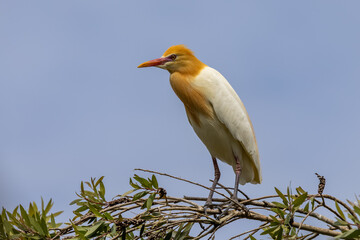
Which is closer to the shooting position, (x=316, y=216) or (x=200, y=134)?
(x=316, y=216)

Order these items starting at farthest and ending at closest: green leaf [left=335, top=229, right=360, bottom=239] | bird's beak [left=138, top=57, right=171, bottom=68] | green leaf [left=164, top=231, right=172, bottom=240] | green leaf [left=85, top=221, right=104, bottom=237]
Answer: bird's beak [left=138, top=57, right=171, bottom=68], green leaf [left=164, top=231, right=172, bottom=240], green leaf [left=85, top=221, right=104, bottom=237], green leaf [left=335, top=229, right=360, bottom=239]

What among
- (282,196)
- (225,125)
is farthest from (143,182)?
(225,125)

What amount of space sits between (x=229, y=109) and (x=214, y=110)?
123 millimetres

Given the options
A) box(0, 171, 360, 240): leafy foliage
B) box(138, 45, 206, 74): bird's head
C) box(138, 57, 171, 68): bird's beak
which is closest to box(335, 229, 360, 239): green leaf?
Answer: box(0, 171, 360, 240): leafy foliage

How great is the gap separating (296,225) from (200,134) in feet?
4.63

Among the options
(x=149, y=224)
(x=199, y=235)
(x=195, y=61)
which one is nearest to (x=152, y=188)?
(x=149, y=224)

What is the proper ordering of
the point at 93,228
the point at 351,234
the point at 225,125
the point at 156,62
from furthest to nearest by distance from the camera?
the point at 156,62, the point at 225,125, the point at 93,228, the point at 351,234

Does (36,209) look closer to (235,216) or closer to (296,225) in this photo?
(235,216)

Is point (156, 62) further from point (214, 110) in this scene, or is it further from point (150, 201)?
point (150, 201)

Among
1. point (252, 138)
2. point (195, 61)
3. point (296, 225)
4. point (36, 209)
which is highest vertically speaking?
point (195, 61)

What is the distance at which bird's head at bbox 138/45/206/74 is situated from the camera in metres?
4.40

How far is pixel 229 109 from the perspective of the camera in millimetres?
4242

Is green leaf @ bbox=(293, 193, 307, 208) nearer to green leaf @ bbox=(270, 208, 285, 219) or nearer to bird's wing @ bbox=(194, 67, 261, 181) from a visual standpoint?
green leaf @ bbox=(270, 208, 285, 219)

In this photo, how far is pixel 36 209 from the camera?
319 cm
